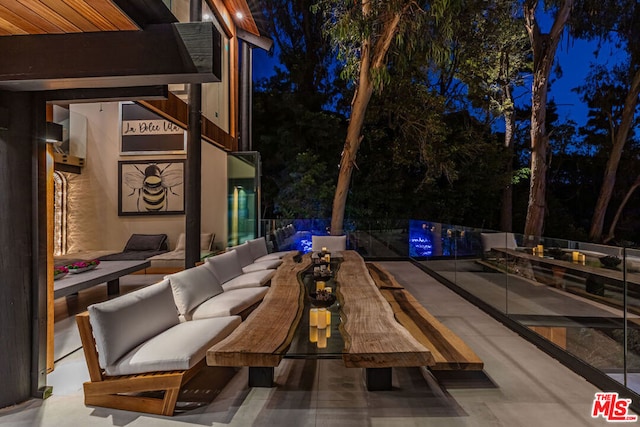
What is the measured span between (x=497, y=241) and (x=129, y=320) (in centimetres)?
421

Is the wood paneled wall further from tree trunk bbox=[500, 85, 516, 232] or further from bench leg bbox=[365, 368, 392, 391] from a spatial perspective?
tree trunk bbox=[500, 85, 516, 232]

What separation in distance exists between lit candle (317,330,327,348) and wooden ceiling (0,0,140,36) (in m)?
2.21

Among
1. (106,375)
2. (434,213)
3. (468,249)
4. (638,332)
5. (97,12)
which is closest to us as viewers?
(97,12)

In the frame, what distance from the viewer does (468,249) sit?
545cm

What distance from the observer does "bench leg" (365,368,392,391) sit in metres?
2.57

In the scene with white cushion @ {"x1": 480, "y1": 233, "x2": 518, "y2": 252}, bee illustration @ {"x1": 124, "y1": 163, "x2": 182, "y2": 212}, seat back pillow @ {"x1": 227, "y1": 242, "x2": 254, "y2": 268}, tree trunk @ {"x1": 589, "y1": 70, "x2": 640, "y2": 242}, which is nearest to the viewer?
white cushion @ {"x1": 480, "y1": 233, "x2": 518, "y2": 252}

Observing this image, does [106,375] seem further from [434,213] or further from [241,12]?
[434,213]

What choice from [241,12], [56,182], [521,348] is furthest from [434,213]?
[56,182]

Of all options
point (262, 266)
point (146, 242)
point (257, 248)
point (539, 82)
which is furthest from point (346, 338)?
point (539, 82)

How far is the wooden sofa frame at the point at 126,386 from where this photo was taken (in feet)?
7.14

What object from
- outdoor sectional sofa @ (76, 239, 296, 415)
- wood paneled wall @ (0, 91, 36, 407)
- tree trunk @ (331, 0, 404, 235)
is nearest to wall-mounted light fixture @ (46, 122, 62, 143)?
wood paneled wall @ (0, 91, 36, 407)

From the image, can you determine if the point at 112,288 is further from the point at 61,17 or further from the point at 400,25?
the point at 400,25

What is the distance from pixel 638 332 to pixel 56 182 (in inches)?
355

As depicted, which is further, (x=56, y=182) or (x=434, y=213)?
(x=434, y=213)
